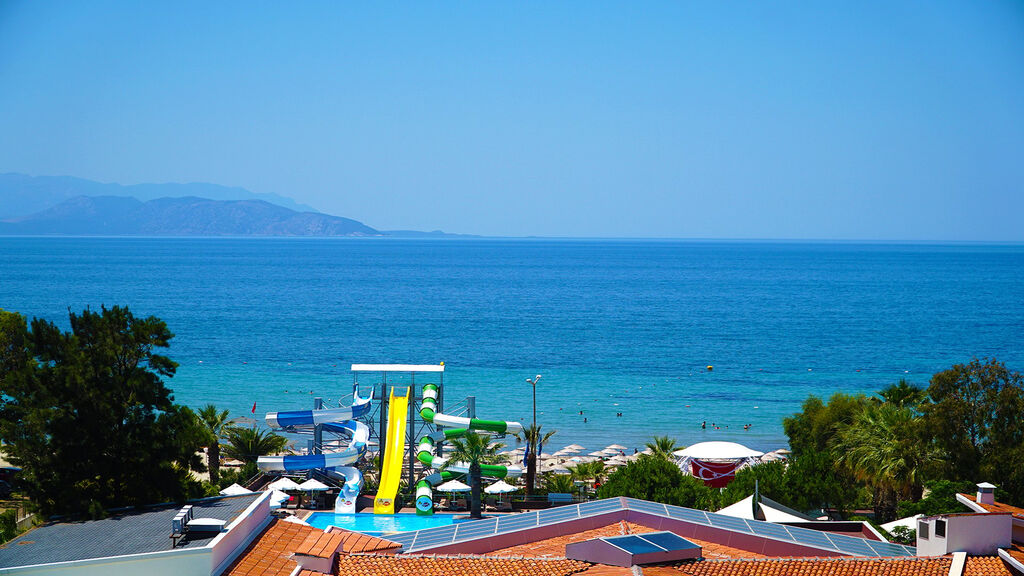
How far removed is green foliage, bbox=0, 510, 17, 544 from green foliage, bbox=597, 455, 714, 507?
16479 millimetres

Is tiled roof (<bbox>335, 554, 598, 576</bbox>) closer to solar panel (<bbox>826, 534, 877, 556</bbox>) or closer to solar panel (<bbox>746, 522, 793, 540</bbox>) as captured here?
solar panel (<bbox>746, 522, 793, 540</bbox>)

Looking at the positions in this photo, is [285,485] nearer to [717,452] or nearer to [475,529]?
[717,452]

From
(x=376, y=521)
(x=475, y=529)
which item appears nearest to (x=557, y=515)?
(x=475, y=529)

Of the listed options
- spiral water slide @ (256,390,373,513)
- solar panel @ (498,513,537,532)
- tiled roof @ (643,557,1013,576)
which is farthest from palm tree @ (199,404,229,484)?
tiled roof @ (643,557,1013,576)

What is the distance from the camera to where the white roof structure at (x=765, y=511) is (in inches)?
1022

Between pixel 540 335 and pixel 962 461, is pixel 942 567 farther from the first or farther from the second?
pixel 540 335

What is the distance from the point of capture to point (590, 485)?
36188 mm

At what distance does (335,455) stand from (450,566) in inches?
806

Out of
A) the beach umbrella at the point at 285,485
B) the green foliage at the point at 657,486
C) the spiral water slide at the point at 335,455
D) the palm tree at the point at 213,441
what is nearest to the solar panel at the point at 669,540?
the green foliage at the point at 657,486

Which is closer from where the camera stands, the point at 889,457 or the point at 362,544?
the point at 362,544

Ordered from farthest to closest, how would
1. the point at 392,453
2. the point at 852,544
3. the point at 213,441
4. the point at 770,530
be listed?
the point at 392,453 → the point at 213,441 → the point at 770,530 → the point at 852,544

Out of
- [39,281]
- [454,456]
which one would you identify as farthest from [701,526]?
[39,281]

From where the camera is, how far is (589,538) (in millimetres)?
16812

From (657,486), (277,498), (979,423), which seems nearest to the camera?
(979,423)
